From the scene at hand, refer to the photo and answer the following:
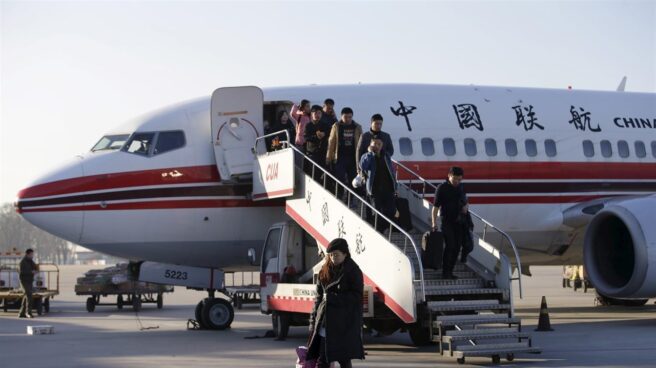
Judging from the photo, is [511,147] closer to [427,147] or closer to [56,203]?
[427,147]

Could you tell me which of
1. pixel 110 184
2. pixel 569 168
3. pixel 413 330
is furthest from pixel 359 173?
pixel 569 168

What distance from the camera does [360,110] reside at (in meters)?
19.4

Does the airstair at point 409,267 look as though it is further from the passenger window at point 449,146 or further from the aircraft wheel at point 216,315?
the aircraft wheel at point 216,315

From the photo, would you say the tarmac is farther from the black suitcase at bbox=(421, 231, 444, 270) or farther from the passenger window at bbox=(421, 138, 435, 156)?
the passenger window at bbox=(421, 138, 435, 156)

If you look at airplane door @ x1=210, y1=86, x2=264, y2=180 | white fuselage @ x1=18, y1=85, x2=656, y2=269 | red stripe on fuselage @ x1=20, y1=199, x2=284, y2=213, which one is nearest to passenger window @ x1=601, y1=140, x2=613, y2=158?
white fuselage @ x1=18, y1=85, x2=656, y2=269

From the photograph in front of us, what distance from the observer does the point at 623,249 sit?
18875mm

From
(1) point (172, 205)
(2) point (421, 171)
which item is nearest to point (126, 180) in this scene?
(1) point (172, 205)

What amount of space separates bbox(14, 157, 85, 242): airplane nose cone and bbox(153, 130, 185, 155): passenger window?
4.67ft

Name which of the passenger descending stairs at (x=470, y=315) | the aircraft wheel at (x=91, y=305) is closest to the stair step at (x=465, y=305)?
the passenger descending stairs at (x=470, y=315)

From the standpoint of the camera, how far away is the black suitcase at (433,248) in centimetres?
1455

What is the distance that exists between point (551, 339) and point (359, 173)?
4.07 metres

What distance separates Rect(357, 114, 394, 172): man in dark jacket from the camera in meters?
15.3

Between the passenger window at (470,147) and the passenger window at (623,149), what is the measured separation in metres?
3.31

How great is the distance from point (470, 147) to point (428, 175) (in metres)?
1.11
